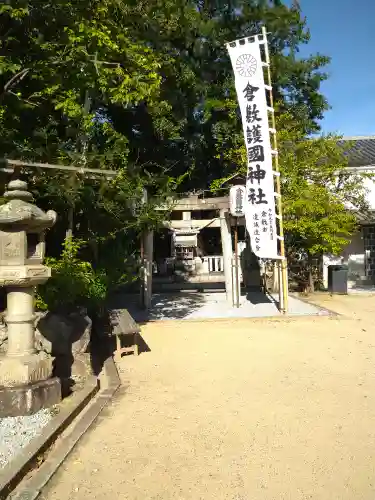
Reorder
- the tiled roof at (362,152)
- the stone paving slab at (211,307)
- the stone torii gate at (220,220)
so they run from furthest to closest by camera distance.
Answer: the tiled roof at (362,152), the stone torii gate at (220,220), the stone paving slab at (211,307)

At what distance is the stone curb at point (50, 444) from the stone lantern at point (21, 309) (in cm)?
42

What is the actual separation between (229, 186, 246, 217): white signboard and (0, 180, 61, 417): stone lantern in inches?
288

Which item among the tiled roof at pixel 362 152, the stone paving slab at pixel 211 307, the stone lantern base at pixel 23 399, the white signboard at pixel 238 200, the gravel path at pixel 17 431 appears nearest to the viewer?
the gravel path at pixel 17 431

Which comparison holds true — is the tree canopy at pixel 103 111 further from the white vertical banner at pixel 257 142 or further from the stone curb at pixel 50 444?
the stone curb at pixel 50 444

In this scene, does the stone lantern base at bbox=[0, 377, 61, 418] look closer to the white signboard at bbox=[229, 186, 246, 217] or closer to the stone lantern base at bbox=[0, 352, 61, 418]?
the stone lantern base at bbox=[0, 352, 61, 418]

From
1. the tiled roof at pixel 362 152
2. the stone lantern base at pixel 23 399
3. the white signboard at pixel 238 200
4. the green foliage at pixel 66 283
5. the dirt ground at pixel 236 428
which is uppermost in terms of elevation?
the tiled roof at pixel 362 152

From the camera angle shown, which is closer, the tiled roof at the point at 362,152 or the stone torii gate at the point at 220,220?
the stone torii gate at the point at 220,220

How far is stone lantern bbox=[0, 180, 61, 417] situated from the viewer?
16.0ft

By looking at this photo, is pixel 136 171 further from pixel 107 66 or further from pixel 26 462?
pixel 26 462

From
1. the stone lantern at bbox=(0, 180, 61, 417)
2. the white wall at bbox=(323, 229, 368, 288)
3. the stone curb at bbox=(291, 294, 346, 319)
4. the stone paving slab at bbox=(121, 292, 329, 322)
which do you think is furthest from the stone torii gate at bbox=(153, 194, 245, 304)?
the stone lantern at bbox=(0, 180, 61, 417)

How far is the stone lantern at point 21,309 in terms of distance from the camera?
489 centimetres

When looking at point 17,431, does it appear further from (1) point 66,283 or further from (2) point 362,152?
(2) point 362,152

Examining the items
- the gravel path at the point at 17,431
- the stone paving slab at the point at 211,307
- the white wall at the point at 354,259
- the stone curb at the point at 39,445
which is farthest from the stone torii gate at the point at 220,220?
the gravel path at the point at 17,431

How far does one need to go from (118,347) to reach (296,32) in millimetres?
16866
